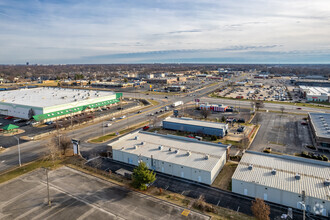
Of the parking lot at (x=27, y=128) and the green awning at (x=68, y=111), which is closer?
the parking lot at (x=27, y=128)

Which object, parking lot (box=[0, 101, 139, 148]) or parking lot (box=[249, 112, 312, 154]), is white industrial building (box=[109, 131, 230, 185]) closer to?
parking lot (box=[249, 112, 312, 154])

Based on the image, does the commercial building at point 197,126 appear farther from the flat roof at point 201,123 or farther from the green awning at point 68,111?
the green awning at point 68,111

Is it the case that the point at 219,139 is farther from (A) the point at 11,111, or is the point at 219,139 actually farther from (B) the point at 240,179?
(A) the point at 11,111

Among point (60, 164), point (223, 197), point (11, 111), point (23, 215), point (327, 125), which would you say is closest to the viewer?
point (23, 215)

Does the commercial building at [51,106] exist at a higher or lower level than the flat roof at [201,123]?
higher

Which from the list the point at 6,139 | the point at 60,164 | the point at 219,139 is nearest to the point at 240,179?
the point at 219,139

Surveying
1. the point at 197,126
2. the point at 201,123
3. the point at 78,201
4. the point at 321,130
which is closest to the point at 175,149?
the point at 78,201

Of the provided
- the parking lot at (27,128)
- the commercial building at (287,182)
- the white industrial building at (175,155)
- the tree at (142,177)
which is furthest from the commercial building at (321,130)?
the parking lot at (27,128)

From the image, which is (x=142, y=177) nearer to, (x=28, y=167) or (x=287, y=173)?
(x=287, y=173)
